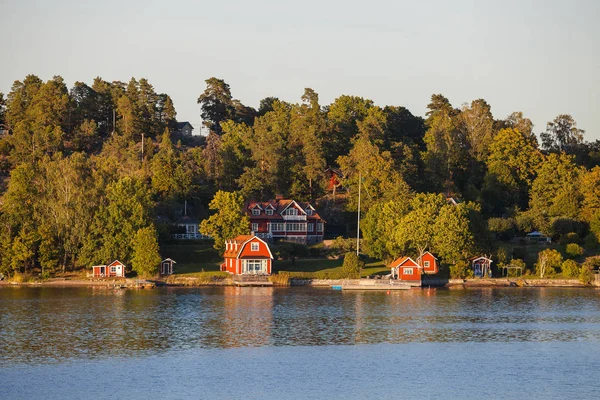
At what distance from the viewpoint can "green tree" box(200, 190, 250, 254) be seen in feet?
323

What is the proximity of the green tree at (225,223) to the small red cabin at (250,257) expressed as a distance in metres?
4.67

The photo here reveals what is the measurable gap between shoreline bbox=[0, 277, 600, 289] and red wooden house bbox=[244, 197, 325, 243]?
20481mm

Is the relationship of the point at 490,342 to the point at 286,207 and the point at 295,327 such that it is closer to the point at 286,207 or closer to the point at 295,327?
the point at 295,327

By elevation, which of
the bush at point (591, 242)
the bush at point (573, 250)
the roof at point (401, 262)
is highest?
the bush at point (591, 242)

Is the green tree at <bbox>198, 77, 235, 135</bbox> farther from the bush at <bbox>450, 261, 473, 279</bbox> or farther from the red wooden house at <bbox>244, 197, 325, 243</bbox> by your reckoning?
the bush at <bbox>450, 261, 473, 279</bbox>

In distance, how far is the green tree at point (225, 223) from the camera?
9850 centimetres

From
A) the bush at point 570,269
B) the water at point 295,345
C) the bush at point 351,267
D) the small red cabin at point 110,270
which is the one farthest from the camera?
the bush at point 570,269

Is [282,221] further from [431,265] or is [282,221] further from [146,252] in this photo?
[146,252]

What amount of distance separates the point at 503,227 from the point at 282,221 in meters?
28.7

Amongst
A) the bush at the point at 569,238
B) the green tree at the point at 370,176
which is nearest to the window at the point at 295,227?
the green tree at the point at 370,176

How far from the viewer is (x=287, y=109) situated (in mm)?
147250

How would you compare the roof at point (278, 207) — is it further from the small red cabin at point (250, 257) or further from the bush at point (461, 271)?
the bush at point (461, 271)

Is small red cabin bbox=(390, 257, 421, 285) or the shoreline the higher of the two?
small red cabin bbox=(390, 257, 421, 285)

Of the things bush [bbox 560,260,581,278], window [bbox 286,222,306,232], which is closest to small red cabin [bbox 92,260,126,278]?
window [bbox 286,222,306,232]
